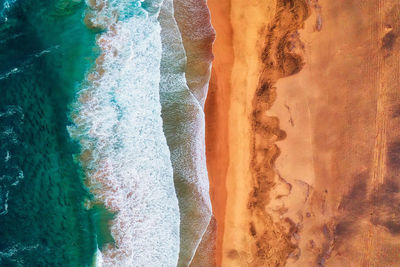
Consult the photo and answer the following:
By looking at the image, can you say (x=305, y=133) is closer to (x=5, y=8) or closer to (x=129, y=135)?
(x=129, y=135)

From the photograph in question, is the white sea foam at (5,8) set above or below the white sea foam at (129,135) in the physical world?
above

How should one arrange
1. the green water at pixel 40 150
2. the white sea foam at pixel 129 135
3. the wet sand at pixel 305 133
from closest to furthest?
1. the white sea foam at pixel 129 135
2. the green water at pixel 40 150
3. the wet sand at pixel 305 133

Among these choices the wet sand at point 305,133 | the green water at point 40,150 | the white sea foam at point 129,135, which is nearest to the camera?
the white sea foam at point 129,135

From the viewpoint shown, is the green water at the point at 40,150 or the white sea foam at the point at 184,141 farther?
the white sea foam at the point at 184,141

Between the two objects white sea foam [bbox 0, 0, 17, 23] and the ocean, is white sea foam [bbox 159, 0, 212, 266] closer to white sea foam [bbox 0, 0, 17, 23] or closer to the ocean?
the ocean

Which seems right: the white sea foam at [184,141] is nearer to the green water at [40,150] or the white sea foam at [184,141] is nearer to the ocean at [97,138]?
the ocean at [97,138]

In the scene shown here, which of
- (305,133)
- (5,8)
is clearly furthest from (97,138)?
(305,133)

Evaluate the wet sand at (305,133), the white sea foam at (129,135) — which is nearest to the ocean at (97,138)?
the white sea foam at (129,135)

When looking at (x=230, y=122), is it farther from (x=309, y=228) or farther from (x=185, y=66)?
(x=309, y=228)
